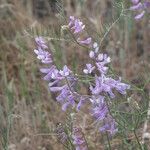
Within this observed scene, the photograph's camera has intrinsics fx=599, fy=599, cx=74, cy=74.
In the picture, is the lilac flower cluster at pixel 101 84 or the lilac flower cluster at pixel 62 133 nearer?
the lilac flower cluster at pixel 101 84

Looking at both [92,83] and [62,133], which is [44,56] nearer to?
[92,83]

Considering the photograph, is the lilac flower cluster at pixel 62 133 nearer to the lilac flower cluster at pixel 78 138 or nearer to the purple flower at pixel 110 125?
the lilac flower cluster at pixel 78 138

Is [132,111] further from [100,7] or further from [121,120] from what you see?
[100,7]

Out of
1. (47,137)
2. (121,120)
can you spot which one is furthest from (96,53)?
(47,137)

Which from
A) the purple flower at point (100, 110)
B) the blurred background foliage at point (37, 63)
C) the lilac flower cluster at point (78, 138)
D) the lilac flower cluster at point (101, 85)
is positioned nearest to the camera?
the lilac flower cluster at point (101, 85)

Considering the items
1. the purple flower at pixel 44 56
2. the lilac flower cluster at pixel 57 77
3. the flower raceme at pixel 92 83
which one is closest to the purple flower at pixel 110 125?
the flower raceme at pixel 92 83

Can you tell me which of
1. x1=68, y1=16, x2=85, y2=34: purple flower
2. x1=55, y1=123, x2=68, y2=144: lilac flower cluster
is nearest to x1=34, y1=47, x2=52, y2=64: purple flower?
x1=68, y1=16, x2=85, y2=34: purple flower
